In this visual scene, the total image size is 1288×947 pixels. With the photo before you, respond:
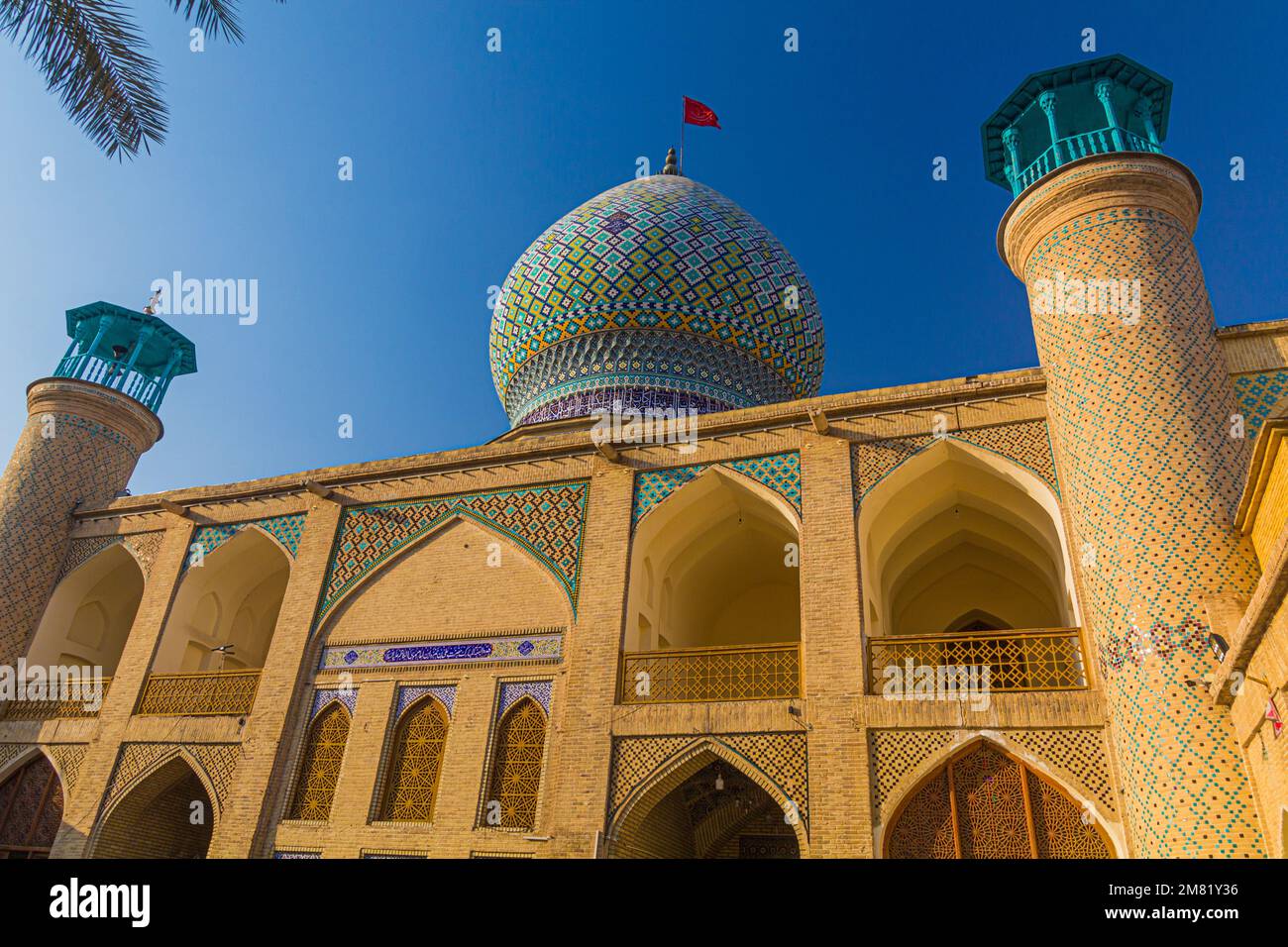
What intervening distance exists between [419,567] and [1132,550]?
5.64 metres

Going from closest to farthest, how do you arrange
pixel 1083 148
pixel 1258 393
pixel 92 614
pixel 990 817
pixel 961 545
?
pixel 990 817 < pixel 1258 393 < pixel 1083 148 < pixel 961 545 < pixel 92 614

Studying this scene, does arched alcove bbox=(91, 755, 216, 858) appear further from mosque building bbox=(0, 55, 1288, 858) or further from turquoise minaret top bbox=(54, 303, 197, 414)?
turquoise minaret top bbox=(54, 303, 197, 414)

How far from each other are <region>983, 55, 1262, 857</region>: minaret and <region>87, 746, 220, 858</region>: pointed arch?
6.94 metres

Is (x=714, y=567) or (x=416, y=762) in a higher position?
(x=714, y=567)

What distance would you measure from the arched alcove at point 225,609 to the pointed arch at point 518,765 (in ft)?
10.0

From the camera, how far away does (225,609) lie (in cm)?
997

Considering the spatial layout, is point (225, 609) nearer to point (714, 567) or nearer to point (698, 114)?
point (714, 567)

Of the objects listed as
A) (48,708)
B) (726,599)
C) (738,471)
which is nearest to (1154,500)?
(738,471)

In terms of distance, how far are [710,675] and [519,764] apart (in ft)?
5.27

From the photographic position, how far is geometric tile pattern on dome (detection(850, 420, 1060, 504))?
695 cm

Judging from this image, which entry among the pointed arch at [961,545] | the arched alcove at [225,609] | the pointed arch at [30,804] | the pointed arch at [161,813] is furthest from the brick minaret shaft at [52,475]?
the pointed arch at [961,545]

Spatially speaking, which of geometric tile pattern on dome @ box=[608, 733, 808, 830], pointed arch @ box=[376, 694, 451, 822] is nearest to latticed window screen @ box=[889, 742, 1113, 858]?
geometric tile pattern on dome @ box=[608, 733, 808, 830]

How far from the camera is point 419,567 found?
850 centimetres
